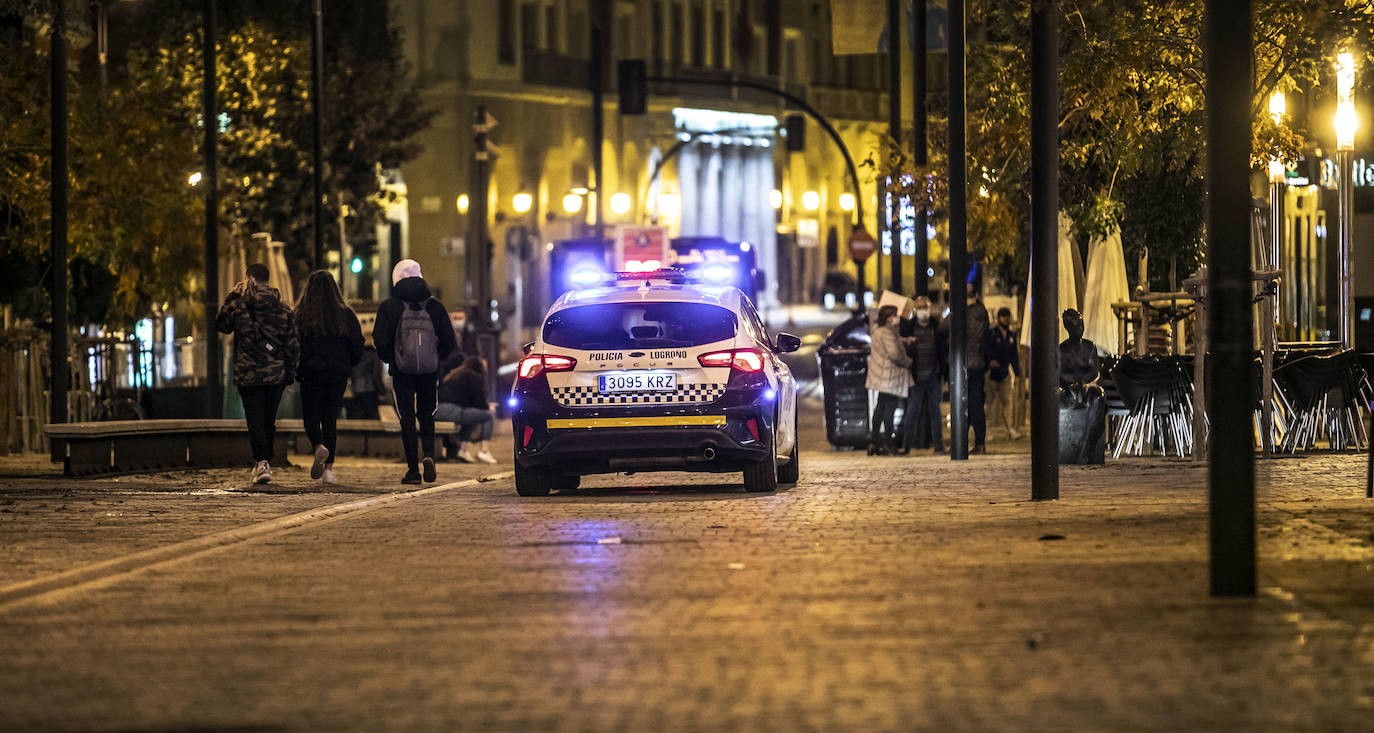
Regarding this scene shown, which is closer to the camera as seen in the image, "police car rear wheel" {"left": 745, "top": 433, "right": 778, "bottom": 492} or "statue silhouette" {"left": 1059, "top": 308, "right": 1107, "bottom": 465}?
"police car rear wheel" {"left": 745, "top": 433, "right": 778, "bottom": 492}

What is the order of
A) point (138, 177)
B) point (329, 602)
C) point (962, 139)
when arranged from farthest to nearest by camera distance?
point (138, 177) < point (962, 139) < point (329, 602)

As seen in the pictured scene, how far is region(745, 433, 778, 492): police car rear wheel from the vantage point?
16609 mm

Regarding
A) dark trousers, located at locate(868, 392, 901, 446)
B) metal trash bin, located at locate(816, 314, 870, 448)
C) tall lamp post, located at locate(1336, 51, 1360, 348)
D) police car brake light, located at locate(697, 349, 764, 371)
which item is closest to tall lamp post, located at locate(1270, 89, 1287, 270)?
tall lamp post, located at locate(1336, 51, 1360, 348)

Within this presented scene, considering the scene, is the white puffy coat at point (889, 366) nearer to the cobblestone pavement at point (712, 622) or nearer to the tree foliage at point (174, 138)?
the tree foliage at point (174, 138)

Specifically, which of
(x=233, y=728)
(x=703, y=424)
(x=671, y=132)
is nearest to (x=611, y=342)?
(x=703, y=424)

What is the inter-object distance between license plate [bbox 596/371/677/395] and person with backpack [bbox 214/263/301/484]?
10.0ft

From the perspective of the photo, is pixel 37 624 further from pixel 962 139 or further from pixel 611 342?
pixel 962 139

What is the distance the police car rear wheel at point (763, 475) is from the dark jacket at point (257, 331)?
385 centimetres

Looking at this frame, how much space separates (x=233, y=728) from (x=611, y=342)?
30.5ft

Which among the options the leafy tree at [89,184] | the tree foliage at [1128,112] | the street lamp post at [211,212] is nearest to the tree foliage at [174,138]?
the leafy tree at [89,184]

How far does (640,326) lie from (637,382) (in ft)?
1.83

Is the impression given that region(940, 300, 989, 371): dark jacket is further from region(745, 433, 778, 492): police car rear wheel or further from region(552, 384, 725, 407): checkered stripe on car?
region(552, 384, 725, 407): checkered stripe on car

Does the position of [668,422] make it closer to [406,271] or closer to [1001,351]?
[406,271]

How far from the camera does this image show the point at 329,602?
1025 centimetres
